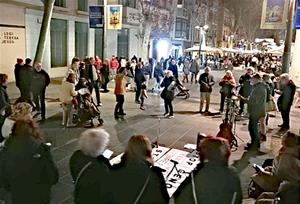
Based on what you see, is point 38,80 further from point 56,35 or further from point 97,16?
point 56,35

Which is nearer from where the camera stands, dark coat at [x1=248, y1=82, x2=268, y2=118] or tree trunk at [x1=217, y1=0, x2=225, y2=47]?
dark coat at [x1=248, y1=82, x2=268, y2=118]

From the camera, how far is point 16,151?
4008mm

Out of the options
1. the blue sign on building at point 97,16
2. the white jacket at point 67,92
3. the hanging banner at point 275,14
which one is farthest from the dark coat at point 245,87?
the blue sign on building at point 97,16

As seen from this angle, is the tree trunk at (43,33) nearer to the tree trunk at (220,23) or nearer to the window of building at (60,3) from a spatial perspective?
the window of building at (60,3)

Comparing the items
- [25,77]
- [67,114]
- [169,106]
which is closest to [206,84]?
[169,106]

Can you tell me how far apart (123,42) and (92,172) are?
2933 cm

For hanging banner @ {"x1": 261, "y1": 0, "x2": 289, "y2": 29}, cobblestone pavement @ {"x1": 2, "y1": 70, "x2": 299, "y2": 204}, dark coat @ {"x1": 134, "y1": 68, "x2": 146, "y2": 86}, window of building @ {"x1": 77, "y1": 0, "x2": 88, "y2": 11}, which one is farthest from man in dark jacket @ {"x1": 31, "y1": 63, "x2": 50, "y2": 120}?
window of building @ {"x1": 77, "y1": 0, "x2": 88, "y2": 11}

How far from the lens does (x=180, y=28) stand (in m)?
46.2

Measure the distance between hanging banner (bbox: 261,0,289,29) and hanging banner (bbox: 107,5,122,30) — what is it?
7.76m

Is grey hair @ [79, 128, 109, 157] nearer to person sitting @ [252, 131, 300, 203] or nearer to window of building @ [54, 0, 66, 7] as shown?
person sitting @ [252, 131, 300, 203]

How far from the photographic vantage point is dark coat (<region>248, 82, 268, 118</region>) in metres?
9.08

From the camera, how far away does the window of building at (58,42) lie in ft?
78.1

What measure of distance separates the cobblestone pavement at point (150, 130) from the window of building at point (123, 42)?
1607cm

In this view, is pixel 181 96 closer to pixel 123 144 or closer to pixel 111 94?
pixel 111 94
